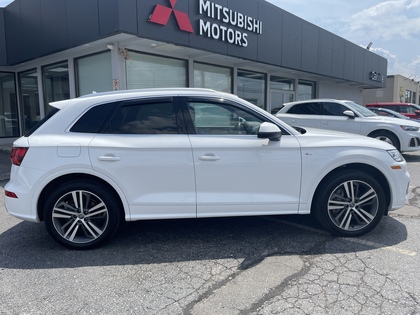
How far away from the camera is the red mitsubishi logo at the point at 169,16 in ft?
25.3

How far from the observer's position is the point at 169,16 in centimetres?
805

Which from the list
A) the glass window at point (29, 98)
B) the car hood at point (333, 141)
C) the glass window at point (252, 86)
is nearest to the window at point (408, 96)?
the glass window at point (252, 86)

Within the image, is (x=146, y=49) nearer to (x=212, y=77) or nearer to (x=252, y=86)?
(x=212, y=77)

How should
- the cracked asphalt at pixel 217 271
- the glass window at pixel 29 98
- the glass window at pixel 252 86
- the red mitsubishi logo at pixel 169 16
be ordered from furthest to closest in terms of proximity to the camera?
the glass window at pixel 252 86 < the glass window at pixel 29 98 < the red mitsubishi logo at pixel 169 16 < the cracked asphalt at pixel 217 271

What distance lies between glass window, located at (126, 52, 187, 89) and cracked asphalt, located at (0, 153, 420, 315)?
232 inches

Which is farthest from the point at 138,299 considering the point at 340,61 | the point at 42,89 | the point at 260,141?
the point at 340,61

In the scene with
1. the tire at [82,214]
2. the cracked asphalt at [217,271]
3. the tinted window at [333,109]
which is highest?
the tinted window at [333,109]

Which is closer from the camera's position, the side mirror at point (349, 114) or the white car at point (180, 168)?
the white car at point (180, 168)

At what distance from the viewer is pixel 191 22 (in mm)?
8648

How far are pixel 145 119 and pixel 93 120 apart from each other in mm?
587

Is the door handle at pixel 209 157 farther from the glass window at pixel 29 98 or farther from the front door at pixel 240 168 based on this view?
the glass window at pixel 29 98

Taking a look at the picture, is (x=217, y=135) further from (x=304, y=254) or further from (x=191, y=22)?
(x=191, y=22)

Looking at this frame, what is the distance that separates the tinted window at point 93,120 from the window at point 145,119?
11cm

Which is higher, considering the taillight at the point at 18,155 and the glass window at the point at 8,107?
the glass window at the point at 8,107
